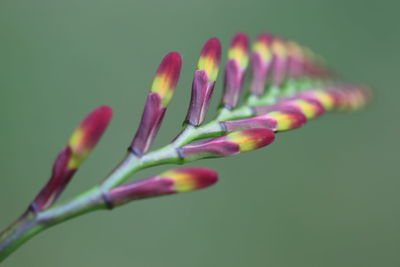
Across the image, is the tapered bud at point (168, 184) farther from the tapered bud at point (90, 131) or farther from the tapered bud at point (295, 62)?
the tapered bud at point (295, 62)

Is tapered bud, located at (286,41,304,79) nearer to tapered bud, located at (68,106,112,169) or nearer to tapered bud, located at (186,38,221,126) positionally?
tapered bud, located at (186,38,221,126)

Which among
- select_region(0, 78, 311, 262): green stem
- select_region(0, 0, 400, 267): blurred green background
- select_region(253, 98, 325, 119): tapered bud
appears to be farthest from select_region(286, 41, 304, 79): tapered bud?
select_region(0, 0, 400, 267): blurred green background

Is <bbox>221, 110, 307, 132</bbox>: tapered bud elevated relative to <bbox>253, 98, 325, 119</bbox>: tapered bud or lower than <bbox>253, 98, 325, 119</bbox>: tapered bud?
lower

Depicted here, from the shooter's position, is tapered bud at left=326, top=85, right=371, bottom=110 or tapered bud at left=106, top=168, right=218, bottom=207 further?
tapered bud at left=326, top=85, right=371, bottom=110

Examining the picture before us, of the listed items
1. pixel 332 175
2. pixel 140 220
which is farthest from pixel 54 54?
pixel 332 175

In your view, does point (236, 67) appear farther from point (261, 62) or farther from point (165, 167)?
point (165, 167)

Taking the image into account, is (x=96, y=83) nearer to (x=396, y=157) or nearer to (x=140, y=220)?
(x=140, y=220)

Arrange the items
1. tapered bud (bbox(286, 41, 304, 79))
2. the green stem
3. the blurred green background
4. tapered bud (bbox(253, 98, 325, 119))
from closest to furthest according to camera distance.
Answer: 1. the green stem
2. tapered bud (bbox(253, 98, 325, 119))
3. tapered bud (bbox(286, 41, 304, 79))
4. the blurred green background

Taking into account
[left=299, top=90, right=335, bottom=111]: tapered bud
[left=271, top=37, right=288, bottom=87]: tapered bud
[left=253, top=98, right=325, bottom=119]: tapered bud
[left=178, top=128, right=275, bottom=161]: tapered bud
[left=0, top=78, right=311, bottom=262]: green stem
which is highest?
[left=271, top=37, right=288, bottom=87]: tapered bud

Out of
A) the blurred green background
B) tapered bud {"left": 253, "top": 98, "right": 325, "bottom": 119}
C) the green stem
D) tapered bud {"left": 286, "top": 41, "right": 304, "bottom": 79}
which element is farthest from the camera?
the blurred green background
